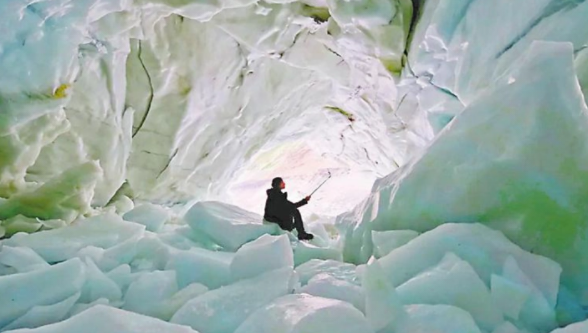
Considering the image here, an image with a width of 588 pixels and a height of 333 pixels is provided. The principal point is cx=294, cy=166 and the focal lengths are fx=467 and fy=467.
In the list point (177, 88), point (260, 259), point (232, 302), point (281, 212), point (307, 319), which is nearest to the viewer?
point (307, 319)

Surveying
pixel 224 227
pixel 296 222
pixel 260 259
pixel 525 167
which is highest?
pixel 525 167

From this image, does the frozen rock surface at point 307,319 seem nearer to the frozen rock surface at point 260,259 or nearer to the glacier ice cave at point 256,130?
the glacier ice cave at point 256,130

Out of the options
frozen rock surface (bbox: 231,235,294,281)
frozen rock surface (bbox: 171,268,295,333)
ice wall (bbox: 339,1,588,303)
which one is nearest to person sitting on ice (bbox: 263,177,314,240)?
ice wall (bbox: 339,1,588,303)

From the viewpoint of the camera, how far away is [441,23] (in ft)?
11.5

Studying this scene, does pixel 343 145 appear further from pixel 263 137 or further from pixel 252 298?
pixel 252 298

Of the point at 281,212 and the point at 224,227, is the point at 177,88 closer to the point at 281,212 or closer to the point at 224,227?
the point at 281,212

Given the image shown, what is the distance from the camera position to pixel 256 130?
7.14 metres

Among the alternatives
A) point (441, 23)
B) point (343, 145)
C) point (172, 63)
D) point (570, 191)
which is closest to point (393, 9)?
point (441, 23)

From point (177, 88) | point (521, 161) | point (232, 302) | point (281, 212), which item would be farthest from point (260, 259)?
point (177, 88)

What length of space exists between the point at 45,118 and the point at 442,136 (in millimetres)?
3068

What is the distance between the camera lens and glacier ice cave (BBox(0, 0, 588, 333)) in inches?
61.2

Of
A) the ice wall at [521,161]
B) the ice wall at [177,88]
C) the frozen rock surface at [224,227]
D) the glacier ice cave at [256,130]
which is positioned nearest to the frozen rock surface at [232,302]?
the glacier ice cave at [256,130]

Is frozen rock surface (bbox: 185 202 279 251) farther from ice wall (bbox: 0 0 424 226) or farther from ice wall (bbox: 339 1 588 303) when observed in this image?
ice wall (bbox: 0 0 424 226)

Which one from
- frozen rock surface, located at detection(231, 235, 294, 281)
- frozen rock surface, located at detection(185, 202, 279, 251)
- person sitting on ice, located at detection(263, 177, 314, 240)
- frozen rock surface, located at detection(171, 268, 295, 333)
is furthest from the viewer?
person sitting on ice, located at detection(263, 177, 314, 240)
